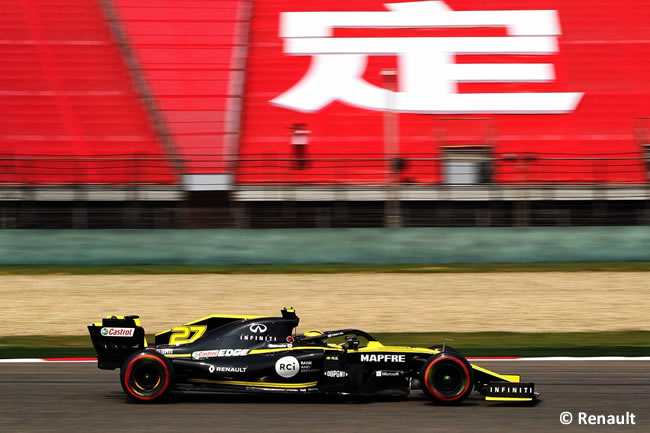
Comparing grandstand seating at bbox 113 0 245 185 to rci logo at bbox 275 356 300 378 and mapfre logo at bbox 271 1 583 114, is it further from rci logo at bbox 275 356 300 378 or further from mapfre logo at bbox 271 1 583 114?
rci logo at bbox 275 356 300 378

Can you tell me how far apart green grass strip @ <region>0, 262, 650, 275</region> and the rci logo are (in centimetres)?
997

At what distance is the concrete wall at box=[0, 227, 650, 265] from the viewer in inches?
718

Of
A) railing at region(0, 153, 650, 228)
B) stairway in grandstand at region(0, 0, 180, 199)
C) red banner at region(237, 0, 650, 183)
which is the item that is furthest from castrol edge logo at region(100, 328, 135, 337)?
red banner at region(237, 0, 650, 183)

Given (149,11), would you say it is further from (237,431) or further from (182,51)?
(237,431)

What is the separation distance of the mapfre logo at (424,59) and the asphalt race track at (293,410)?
14.8 m

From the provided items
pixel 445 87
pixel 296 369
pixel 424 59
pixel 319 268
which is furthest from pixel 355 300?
pixel 424 59

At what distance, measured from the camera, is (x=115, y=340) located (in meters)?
7.87

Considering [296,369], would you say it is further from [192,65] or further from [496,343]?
[192,65]

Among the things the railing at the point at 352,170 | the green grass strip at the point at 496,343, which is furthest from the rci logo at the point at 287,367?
the railing at the point at 352,170

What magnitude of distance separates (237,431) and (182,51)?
62.5ft

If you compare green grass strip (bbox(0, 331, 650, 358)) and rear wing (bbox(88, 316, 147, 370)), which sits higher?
rear wing (bbox(88, 316, 147, 370))

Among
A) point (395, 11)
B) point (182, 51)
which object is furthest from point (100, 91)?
point (395, 11)

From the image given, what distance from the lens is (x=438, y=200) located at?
19.4 meters

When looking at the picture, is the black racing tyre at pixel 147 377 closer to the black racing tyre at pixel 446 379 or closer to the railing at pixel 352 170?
the black racing tyre at pixel 446 379
